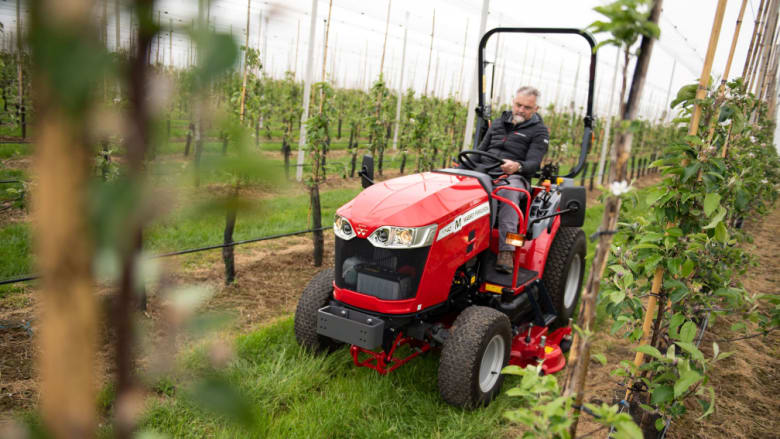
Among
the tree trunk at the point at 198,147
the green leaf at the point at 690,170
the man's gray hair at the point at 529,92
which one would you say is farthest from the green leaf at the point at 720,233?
the tree trunk at the point at 198,147

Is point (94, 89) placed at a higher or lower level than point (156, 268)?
higher

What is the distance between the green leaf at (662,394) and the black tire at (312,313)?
1.83 m

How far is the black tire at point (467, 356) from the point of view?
2.68 m

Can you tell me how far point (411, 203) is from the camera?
271cm

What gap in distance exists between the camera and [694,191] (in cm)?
230

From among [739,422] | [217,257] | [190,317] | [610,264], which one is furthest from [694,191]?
[217,257]

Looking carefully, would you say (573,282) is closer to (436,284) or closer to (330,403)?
(436,284)

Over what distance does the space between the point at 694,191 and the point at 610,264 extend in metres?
0.53

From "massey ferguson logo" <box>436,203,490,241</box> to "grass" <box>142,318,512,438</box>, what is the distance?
0.97 metres

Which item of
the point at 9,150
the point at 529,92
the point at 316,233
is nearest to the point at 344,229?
the point at 529,92

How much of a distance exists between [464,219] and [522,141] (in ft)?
3.68

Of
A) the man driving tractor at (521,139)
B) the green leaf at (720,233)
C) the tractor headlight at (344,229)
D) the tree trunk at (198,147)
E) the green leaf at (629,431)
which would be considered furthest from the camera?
the man driving tractor at (521,139)

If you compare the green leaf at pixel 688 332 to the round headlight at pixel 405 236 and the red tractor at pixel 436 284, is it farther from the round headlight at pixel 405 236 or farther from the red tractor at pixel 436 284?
the round headlight at pixel 405 236

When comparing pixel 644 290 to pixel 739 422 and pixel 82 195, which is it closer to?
pixel 739 422
